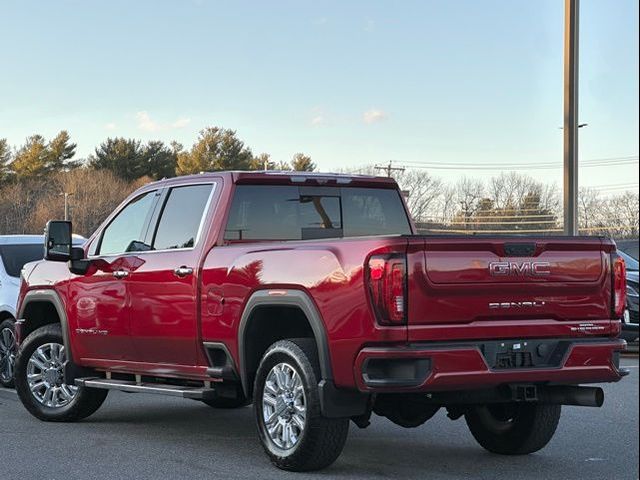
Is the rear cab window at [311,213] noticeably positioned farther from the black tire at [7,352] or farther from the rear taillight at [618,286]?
the black tire at [7,352]

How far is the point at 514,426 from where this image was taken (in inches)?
297

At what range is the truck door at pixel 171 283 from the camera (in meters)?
7.50

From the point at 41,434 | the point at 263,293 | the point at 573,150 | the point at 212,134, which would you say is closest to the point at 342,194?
the point at 263,293

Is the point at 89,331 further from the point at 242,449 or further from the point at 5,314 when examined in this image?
the point at 5,314

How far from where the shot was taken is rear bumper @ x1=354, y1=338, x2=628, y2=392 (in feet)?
19.5

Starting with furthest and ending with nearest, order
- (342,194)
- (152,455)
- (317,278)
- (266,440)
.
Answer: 1. (342,194)
2. (152,455)
3. (266,440)
4. (317,278)

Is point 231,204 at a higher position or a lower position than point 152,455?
higher

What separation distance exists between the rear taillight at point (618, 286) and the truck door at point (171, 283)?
285 cm

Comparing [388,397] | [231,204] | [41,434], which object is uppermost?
[231,204]

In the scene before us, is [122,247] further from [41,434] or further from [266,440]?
[266,440]

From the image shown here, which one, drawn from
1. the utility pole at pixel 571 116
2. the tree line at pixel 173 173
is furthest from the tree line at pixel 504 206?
the utility pole at pixel 571 116

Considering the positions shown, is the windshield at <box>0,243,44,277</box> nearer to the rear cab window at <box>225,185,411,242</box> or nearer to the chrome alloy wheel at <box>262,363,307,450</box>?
the rear cab window at <box>225,185,411,242</box>

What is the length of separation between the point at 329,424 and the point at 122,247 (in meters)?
3.00

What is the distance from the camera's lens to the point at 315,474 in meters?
6.57
